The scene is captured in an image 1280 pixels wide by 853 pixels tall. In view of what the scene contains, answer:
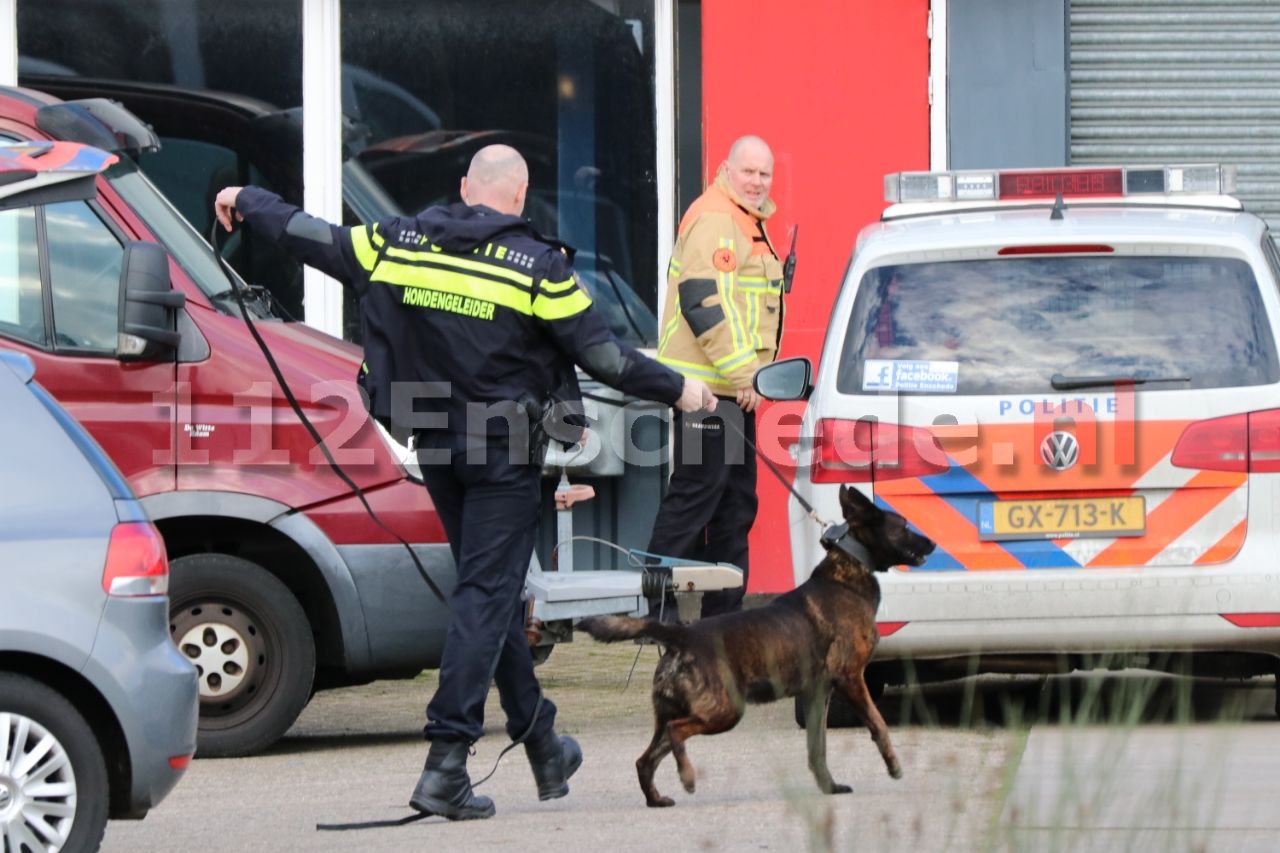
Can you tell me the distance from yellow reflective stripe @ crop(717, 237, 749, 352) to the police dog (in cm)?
172

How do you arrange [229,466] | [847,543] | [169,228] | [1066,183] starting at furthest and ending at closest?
[169,228] < [1066,183] < [229,466] < [847,543]

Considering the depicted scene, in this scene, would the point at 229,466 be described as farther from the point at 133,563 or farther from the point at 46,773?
the point at 46,773

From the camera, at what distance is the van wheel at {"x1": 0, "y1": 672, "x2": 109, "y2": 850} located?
210 inches

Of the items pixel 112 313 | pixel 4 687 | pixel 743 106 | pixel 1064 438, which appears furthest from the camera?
pixel 743 106

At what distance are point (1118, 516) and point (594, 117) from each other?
18.2ft

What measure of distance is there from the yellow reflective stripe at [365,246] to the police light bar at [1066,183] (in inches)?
105

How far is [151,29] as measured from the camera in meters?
12.4

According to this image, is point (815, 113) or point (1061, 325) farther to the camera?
point (815, 113)

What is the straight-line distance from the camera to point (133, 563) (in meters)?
5.54

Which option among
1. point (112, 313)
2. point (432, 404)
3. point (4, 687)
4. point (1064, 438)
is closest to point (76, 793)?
point (4, 687)

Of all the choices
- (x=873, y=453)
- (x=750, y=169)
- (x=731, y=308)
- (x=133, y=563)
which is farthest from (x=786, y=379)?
(x=133, y=563)

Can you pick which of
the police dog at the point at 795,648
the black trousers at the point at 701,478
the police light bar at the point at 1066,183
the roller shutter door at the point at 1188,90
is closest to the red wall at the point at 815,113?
the roller shutter door at the point at 1188,90

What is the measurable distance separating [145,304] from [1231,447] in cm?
374

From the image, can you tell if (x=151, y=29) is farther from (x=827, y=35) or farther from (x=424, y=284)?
(x=424, y=284)
